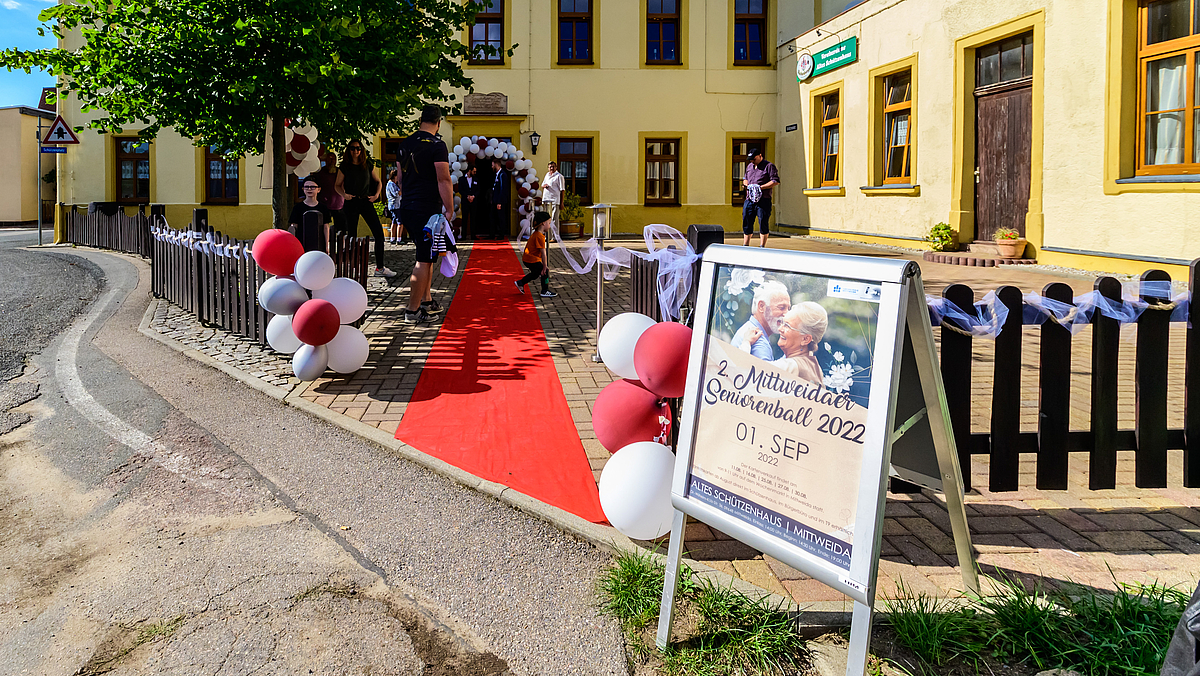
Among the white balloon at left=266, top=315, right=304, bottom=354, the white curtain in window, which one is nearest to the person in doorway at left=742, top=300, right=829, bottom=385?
the white balloon at left=266, top=315, right=304, bottom=354

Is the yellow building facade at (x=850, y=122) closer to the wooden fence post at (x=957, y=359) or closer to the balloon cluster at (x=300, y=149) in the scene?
the wooden fence post at (x=957, y=359)

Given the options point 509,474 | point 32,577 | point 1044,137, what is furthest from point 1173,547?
point 1044,137

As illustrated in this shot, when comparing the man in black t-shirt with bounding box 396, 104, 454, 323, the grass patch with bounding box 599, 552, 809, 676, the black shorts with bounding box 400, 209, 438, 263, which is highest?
the man in black t-shirt with bounding box 396, 104, 454, 323

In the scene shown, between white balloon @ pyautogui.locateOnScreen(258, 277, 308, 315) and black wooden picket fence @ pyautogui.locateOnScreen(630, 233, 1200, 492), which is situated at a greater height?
white balloon @ pyautogui.locateOnScreen(258, 277, 308, 315)

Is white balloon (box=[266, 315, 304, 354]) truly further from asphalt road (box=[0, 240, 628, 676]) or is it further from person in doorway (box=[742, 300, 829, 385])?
person in doorway (box=[742, 300, 829, 385])

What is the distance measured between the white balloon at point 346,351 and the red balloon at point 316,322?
149 millimetres

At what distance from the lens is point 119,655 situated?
273 centimetres

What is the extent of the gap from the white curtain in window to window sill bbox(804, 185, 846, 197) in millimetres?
8570

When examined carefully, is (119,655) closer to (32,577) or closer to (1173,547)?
(32,577)

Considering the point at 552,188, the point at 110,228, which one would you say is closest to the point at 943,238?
the point at 552,188

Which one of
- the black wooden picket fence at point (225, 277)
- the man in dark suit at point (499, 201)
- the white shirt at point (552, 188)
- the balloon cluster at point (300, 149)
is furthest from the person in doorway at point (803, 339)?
the man in dark suit at point (499, 201)

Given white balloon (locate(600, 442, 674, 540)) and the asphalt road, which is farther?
white balloon (locate(600, 442, 674, 540))

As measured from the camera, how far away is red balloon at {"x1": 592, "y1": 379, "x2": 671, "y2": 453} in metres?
3.70

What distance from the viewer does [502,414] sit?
18.5 ft
